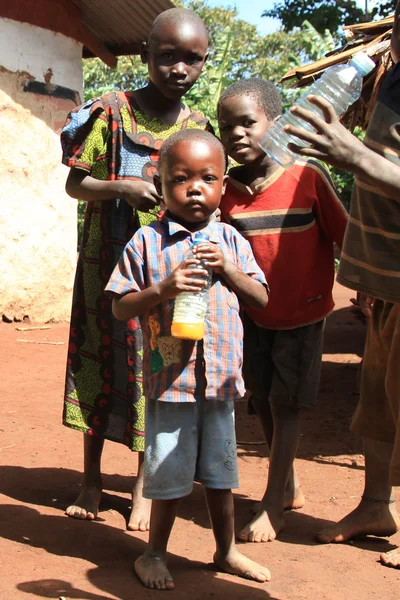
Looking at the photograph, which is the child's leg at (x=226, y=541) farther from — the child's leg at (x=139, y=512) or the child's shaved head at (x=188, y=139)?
the child's shaved head at (x=188, y=139)

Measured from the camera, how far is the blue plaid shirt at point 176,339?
8.84 ft

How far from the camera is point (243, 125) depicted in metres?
3.26

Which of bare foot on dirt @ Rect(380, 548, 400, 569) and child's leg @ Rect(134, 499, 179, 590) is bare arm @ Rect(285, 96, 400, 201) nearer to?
child's leg @ Rect(134, 499, 179, 590)

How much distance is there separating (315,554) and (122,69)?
21749 millimetres

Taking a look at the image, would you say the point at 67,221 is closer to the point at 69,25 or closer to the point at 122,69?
the point at 69,25

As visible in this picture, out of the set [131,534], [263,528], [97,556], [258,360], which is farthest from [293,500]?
[97,556]

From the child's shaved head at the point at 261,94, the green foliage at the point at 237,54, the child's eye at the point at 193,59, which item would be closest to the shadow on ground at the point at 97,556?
the child's shaved head at the point at 261,94

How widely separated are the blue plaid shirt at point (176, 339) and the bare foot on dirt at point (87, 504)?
3.13 ft

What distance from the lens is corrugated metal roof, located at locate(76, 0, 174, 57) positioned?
8273mm

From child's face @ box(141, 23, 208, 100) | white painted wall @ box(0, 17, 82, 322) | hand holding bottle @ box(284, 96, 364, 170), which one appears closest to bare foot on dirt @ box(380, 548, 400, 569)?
hand holding bottle @ box(284, 96, 364, 170)

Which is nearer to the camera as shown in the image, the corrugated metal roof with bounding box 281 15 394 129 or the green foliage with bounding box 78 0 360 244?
the corrugated metal roof with bounding box 281 15 394 129

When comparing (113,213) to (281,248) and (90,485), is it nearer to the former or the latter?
(281,248)

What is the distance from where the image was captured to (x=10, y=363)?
6.74 meters

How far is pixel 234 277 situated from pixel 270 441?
1.21 m
